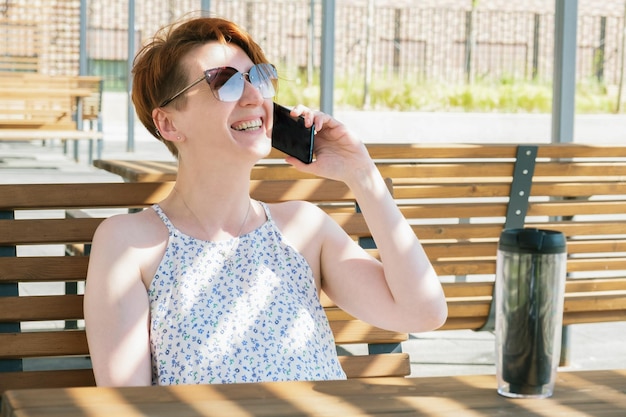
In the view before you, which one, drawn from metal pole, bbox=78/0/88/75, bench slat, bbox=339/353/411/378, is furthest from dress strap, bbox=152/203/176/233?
metal pole, bbox=78/0/88/75

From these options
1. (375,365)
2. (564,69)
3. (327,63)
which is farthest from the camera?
(327,63)

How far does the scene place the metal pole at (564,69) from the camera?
3568 mm

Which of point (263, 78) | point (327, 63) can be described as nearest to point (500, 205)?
point (327, 63)

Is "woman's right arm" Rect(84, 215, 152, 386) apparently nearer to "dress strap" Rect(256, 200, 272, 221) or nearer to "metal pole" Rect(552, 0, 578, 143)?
"dress strap" Rect(256, 200, 272, 221)

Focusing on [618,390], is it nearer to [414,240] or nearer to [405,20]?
[414,240]

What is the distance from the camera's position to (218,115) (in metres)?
1.80

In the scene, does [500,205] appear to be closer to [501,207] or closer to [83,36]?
[501,207]

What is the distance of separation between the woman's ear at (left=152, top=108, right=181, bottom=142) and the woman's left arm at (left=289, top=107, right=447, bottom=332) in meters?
0.22

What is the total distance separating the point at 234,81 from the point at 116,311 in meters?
0.43

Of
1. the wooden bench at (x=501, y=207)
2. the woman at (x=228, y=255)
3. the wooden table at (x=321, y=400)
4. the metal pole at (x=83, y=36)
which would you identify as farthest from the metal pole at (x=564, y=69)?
the metal pole at (x=83, y=36)

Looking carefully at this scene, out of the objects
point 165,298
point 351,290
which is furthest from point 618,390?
point 165,298

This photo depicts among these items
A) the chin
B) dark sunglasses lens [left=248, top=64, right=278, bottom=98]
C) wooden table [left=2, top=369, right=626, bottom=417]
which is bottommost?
wooden table [left=2, top=369, right=626, bottom=417]

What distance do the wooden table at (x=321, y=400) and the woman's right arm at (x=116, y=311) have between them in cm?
41

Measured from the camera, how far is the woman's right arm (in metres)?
1.64
